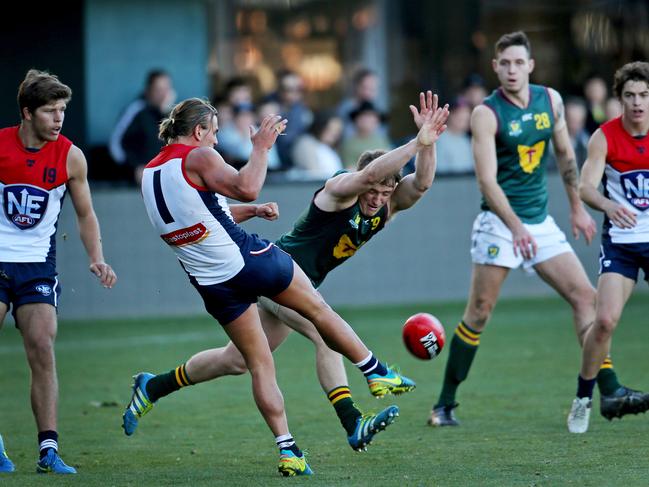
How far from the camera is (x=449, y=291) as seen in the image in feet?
56.3

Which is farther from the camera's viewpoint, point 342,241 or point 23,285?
point 342,241

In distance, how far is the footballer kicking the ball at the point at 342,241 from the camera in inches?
299

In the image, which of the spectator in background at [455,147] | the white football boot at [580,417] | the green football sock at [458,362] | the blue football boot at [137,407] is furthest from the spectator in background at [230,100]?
the white football boot at [580,417]

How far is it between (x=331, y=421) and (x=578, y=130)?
8.96m

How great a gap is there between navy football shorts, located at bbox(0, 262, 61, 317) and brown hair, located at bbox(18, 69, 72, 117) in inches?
36.5

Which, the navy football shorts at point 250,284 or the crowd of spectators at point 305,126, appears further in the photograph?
the crowd of spectators at point 305,126

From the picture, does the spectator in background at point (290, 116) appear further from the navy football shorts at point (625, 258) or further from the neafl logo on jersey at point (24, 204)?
the neafl logo on jersey at point (24, 204)

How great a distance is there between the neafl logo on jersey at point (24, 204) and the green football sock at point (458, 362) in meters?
3.12

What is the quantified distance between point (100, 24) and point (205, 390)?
748 centimetres

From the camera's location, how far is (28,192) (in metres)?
7.83

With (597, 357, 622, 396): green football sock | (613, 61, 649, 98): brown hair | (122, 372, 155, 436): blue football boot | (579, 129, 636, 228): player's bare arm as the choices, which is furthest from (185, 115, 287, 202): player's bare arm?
(597, 357, 622, 396): green football sock

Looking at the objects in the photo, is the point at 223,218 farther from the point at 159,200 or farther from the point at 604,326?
the point at 604,326

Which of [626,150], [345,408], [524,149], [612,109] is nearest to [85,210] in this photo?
[345,408]

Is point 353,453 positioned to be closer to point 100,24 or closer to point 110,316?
point 110,316
